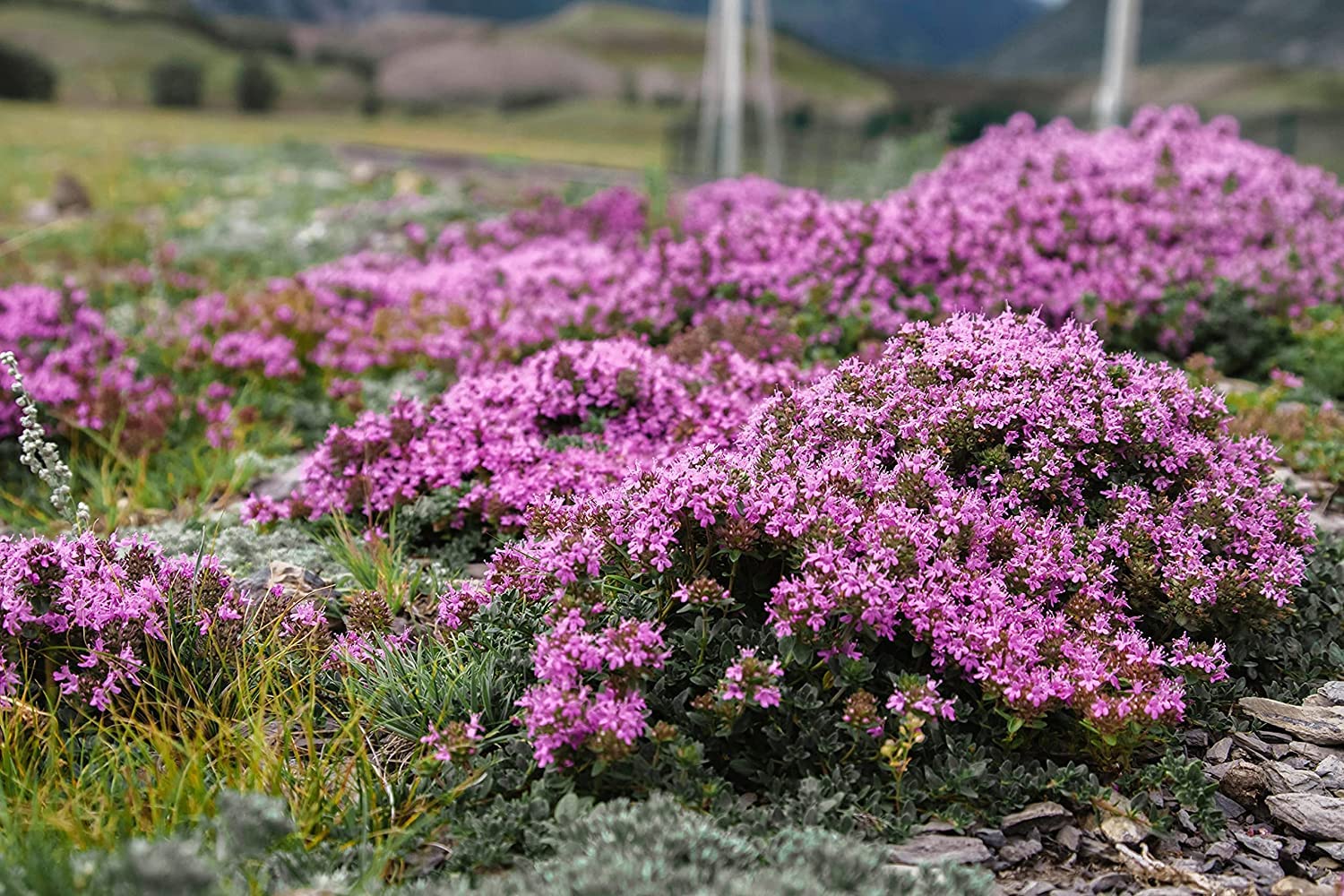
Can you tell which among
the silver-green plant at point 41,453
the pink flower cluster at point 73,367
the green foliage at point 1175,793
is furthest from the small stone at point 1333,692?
the pink flower cluster at point 73,367

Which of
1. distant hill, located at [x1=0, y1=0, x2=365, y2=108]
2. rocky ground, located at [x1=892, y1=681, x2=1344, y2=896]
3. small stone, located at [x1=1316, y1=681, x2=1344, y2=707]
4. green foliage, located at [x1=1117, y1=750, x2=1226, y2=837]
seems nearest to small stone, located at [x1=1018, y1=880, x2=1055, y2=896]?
rocky ground, located at [x1=892, y1=681, x2=1344, y2=896]

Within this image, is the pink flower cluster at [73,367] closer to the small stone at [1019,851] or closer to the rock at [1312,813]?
the small stone at [1019,851]

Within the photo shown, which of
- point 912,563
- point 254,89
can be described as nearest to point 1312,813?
point 912,563

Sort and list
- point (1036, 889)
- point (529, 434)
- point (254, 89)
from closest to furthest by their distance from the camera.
Answer: point (1036, 889) → point (529, 434) → point (254, 89)

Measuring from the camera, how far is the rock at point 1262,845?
3.27m

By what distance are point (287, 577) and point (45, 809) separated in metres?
1.65

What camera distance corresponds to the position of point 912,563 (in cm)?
335

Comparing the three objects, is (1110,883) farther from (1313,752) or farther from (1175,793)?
(1313,752)

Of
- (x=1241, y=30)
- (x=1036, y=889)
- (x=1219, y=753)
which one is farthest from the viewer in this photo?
(x=1241, y=30)

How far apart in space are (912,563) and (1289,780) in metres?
1.39

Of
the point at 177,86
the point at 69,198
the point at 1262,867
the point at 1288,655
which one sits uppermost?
the point at 177,86

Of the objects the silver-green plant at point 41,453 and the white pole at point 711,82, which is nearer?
the silver-green plant at point 41,453

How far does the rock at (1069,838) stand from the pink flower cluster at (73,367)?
520 centimetres

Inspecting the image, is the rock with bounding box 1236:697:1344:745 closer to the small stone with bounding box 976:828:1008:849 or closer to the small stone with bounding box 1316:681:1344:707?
the small stone with bounding box 1316:681:1344:707
